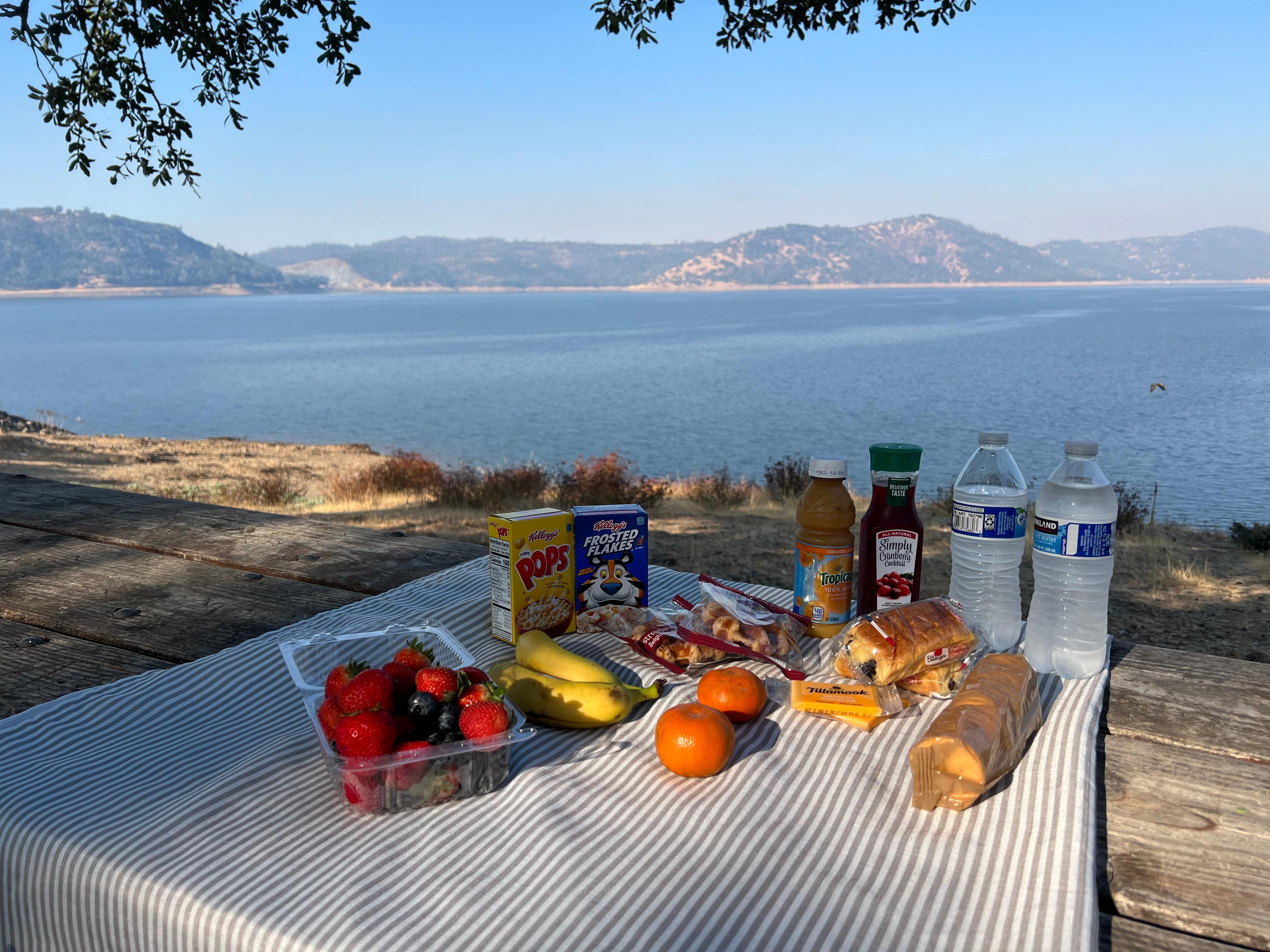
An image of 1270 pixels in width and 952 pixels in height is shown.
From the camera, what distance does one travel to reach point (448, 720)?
1721 millimetres

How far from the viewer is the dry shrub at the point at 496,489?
13797 mm

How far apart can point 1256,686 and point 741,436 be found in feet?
103

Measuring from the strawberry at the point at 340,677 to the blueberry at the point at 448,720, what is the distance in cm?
21

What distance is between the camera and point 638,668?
2436 millimetres

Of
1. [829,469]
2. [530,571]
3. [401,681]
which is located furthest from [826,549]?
[401,681]

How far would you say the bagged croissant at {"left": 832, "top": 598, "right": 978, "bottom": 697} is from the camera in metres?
2.14

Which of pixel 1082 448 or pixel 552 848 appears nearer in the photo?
pixel 552 848

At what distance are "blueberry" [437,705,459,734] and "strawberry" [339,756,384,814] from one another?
14 centimetres

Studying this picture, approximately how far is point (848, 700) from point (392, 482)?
1451 centimetres

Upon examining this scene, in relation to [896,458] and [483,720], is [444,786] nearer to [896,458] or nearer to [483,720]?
[483,720]

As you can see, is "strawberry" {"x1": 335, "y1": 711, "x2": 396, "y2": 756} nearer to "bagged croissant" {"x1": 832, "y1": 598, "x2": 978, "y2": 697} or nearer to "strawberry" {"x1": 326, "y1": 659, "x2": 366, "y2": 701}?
"strawberry" {"x1": 326, "y1": 659, "x2": 366, "y2": 701}

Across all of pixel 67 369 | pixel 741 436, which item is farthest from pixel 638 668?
pixel 67 369

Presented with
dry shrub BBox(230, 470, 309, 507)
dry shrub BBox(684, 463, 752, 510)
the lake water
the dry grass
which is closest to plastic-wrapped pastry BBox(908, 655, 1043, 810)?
the dry grass

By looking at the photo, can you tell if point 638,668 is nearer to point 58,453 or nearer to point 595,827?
point 595,827
